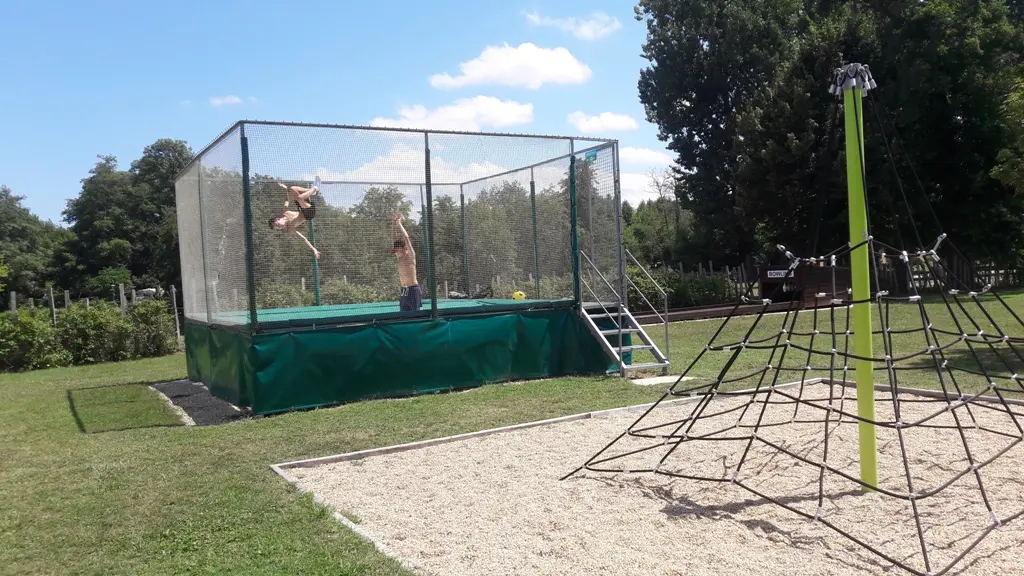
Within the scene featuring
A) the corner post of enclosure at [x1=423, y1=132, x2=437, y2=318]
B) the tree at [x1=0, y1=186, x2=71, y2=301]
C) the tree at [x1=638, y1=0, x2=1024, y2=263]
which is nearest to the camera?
the corner post of enclosure at [x1=423, y1=132, x2=437, y2=318]

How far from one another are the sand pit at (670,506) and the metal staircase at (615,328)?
3847 millimetres

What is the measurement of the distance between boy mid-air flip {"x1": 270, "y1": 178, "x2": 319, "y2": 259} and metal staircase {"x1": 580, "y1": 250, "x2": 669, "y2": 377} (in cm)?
404

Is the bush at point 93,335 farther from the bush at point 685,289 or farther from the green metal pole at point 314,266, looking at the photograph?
the bush at point 685,289

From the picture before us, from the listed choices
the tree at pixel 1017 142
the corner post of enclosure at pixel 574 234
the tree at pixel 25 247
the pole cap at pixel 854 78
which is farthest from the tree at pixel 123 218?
the pole cap at pixel 854 78

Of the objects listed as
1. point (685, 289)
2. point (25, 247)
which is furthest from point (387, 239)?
point (25, 247)

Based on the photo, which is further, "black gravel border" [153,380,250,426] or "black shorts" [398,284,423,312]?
"black shorts" [398,284,423,312]

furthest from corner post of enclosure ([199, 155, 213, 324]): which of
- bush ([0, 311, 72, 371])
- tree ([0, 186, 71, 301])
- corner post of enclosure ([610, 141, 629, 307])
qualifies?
tree ([0, 186, 71, 301])

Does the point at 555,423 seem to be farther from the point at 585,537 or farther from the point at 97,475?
the point at 97,475

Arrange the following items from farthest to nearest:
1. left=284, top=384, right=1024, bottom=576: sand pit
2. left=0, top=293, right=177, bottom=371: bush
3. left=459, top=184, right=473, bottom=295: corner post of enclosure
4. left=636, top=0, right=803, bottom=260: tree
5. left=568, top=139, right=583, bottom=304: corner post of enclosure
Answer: left=636, top=0, right=803, bottom=260: tree < left=0, top=293, right=177, bottom=371: bush < left=459, top=184, right=473, bottom=295: corner post of enclosure < left=568, top=139, right=583, bottom=304: corner post of enclosure < left=284, top=384, right=1024, bottom=576: sand pit

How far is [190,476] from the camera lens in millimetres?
6023

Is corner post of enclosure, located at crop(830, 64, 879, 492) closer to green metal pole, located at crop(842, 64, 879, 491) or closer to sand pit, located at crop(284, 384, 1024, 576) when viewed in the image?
green metal pole, located at crop(842, 64, 879, 491)

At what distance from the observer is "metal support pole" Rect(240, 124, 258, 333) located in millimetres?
8539

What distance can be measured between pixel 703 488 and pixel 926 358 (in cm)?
738

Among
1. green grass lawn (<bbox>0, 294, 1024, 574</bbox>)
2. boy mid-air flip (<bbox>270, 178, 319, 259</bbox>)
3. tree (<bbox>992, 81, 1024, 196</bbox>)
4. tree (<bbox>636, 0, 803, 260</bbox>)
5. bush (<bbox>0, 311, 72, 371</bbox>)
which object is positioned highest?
tree (<bbox>636, 0, 803, 260</bbox>)
